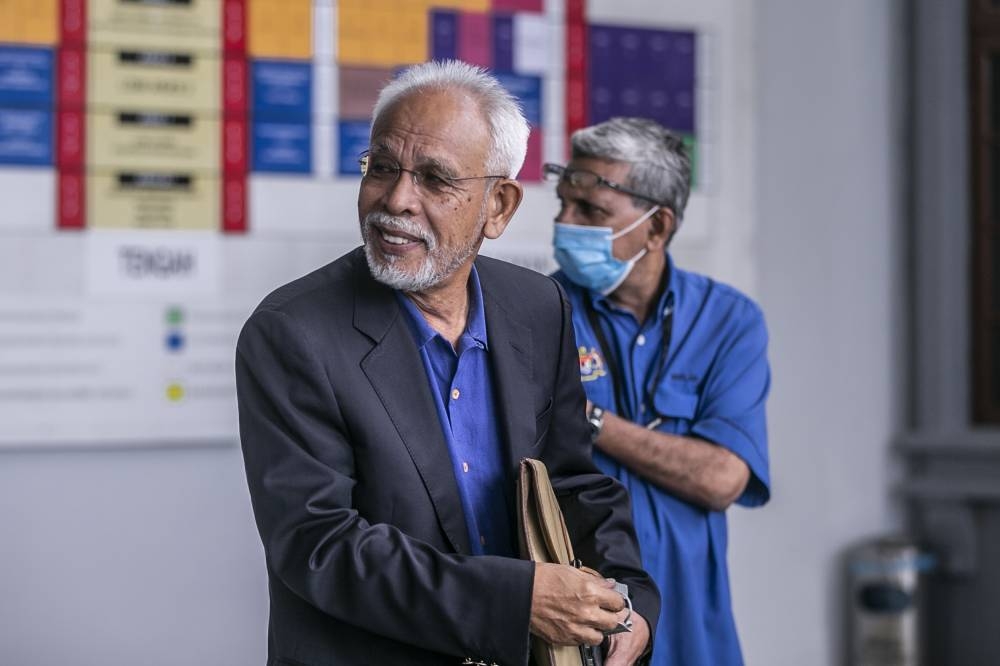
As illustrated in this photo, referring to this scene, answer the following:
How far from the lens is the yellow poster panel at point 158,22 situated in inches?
126

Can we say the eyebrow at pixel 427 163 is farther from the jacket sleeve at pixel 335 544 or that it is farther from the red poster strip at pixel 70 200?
the red poster strip at pixel 70 200

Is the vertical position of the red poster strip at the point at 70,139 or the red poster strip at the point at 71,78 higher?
the red poster strip at the point at 71,78

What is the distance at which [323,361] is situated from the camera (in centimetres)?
161

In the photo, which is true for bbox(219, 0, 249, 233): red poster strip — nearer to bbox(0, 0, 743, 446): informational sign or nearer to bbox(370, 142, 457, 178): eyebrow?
bbox(0, 0, 743, 446): informational sign

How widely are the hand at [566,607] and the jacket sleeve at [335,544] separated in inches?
1.0

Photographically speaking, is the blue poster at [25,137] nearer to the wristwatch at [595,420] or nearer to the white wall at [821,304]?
the wristwatch at [595,420]

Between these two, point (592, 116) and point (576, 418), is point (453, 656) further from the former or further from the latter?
point (592, 116)

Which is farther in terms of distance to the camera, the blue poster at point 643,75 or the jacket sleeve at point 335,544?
the blue poster at point 643,75

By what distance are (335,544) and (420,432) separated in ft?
0.64

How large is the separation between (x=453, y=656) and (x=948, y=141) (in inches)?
126

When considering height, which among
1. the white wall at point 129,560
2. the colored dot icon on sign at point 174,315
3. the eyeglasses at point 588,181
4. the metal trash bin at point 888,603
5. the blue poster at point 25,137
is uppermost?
the blue poster at point 25,137

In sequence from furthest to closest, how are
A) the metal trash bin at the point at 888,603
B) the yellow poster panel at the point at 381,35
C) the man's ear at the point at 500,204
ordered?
the metal trash bin at the point at 888,603
the yellow poster panel at the point at 381,35
the man's ear at the point at 500,204

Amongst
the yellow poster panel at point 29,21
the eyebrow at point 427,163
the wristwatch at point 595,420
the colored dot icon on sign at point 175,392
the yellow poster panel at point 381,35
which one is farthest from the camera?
the yellow poster panel at point 381,35

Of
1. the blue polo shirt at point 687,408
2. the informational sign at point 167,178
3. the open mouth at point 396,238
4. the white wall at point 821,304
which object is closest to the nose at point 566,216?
the blue polo shirt at point 687,408
